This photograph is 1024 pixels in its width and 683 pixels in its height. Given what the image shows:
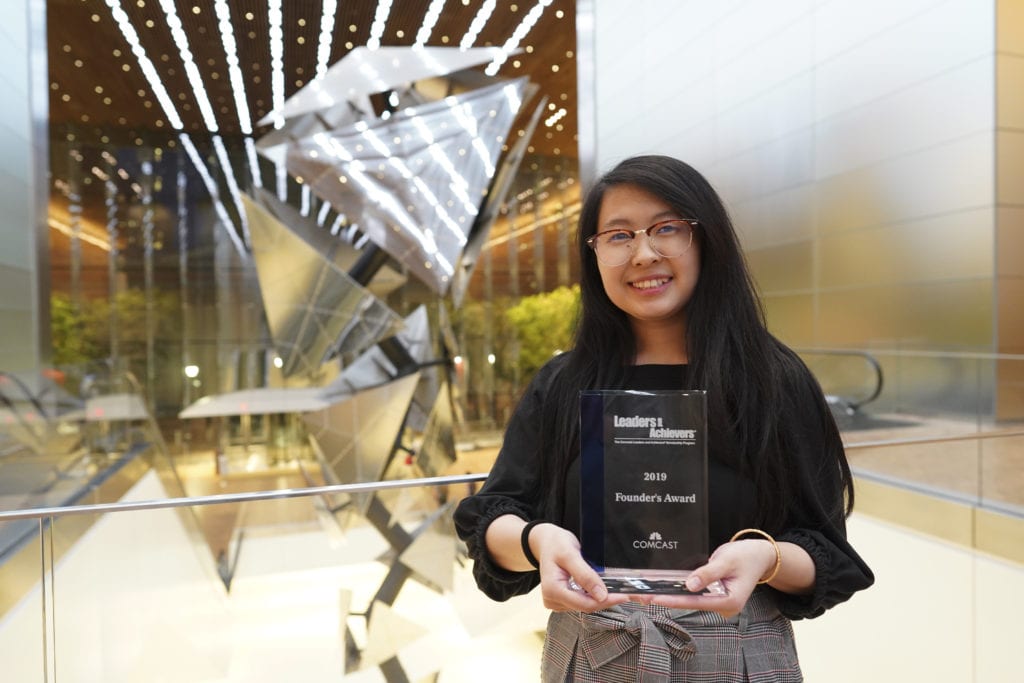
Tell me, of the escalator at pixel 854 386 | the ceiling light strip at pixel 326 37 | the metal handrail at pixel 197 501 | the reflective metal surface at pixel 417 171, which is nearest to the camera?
the metal handrail at pixel 197 501

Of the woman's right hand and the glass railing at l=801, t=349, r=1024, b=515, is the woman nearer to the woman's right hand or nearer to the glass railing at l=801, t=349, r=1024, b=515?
the woman's right hand

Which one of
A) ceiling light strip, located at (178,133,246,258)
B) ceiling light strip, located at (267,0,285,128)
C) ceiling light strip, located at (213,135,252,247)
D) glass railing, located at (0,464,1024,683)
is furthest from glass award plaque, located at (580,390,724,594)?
ceiling light strip, located at (178,133,246,258)

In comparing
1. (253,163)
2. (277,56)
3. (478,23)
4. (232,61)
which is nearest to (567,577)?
(478,23)

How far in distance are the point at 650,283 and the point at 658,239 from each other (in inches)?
2.7

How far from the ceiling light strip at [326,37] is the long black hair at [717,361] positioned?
11384mm

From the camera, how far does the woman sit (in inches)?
43.4

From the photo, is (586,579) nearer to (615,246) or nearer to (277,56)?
(615,246)

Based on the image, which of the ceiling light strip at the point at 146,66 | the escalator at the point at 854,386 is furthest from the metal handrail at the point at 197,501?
the ceiling light strip at the point at 146,66

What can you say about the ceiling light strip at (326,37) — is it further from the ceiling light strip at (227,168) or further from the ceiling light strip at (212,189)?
the ceiling light strip at (212,189)

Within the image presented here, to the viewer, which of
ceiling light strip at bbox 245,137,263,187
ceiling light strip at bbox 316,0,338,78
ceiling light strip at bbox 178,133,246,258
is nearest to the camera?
ceiling light strip at bbox 316,0,338,78

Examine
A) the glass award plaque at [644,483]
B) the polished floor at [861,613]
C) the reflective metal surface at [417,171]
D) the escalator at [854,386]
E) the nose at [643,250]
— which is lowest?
the polished floor at [861,613]

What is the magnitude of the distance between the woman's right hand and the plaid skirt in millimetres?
178

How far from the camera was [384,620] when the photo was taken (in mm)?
2379

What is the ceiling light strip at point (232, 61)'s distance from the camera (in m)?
12.0
